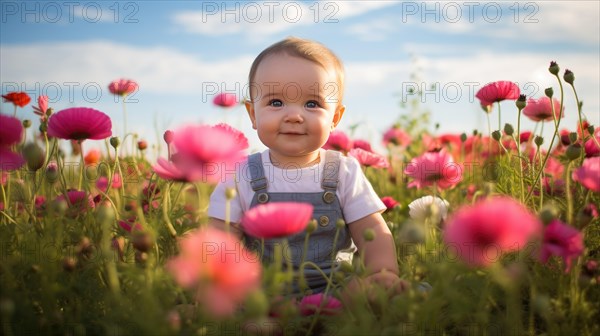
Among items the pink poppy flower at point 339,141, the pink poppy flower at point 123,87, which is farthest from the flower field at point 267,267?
the pink poppy flower at point 339,141

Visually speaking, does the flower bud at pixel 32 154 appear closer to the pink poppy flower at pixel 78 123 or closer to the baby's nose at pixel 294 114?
the pink poppy flower at pixel 78 123

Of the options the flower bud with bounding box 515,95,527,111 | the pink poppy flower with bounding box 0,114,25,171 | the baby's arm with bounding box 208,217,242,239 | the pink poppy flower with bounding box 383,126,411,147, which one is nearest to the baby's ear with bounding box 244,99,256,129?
the baby's arm with bounding box 208,217,242,239

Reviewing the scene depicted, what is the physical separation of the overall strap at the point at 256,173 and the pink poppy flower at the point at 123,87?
0.62 metres

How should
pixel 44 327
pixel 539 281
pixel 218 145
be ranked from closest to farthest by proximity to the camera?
pixel 218 145, pixel 44 327, pixel 539 281

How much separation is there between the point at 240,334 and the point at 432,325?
1.03 feet

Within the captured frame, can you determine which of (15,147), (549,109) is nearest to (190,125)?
(15,147)

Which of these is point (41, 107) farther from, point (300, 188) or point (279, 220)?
point (279, 220)

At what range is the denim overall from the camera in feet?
4.66

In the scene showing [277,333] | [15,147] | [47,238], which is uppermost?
[15,147]

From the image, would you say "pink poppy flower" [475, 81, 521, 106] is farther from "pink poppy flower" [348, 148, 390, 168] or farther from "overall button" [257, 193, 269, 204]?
"overall button" [257, 193, 269, 204]

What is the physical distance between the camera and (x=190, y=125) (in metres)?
0.94

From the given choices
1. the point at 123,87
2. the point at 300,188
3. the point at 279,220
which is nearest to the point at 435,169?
the point at 300,188

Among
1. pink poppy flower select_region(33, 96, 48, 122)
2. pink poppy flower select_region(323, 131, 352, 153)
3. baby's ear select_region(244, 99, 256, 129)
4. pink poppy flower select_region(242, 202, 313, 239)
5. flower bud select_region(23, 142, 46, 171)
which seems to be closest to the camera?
pink poppy flower select_region(242, 202, 313, 239)

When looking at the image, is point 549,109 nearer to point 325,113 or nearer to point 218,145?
point 325,113
